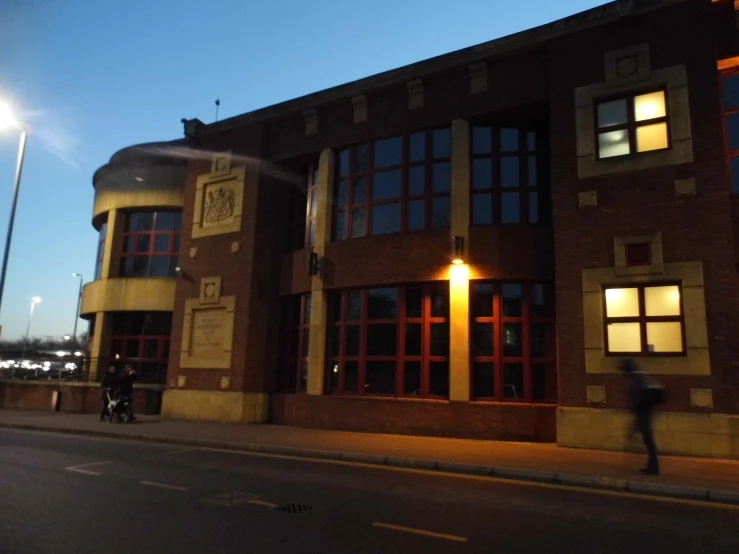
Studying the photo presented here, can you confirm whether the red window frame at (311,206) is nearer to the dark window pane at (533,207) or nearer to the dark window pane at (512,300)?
the dark window pane at (512,300)

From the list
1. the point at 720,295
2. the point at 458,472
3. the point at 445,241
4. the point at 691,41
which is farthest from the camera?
the point at 445,241

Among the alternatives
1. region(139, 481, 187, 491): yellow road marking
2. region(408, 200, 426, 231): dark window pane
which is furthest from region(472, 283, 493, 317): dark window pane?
region(139, 481, 187, 491): yellow road marking

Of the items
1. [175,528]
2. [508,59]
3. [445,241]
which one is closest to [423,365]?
[445,241]

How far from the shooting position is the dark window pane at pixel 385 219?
15258mm

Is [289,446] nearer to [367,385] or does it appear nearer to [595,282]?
[367,385]

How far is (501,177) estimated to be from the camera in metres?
14.3

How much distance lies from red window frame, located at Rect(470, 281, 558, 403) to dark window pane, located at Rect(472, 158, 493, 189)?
2.60 metres

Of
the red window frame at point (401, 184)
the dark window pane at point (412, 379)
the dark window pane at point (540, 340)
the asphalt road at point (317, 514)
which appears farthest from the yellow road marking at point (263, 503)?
the red window frame at point (401, 184)

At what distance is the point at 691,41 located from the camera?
11898mm

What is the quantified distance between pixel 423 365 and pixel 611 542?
8.72m

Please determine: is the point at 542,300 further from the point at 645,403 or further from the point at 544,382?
the point at 645,403

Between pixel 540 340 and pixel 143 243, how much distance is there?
56.0 ft

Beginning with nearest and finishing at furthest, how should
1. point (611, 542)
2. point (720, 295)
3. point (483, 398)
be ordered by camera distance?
1. point (611, 542)
2. point (720, 295)
3. point (483, 398)

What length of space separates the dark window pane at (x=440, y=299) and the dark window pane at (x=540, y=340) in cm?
213
